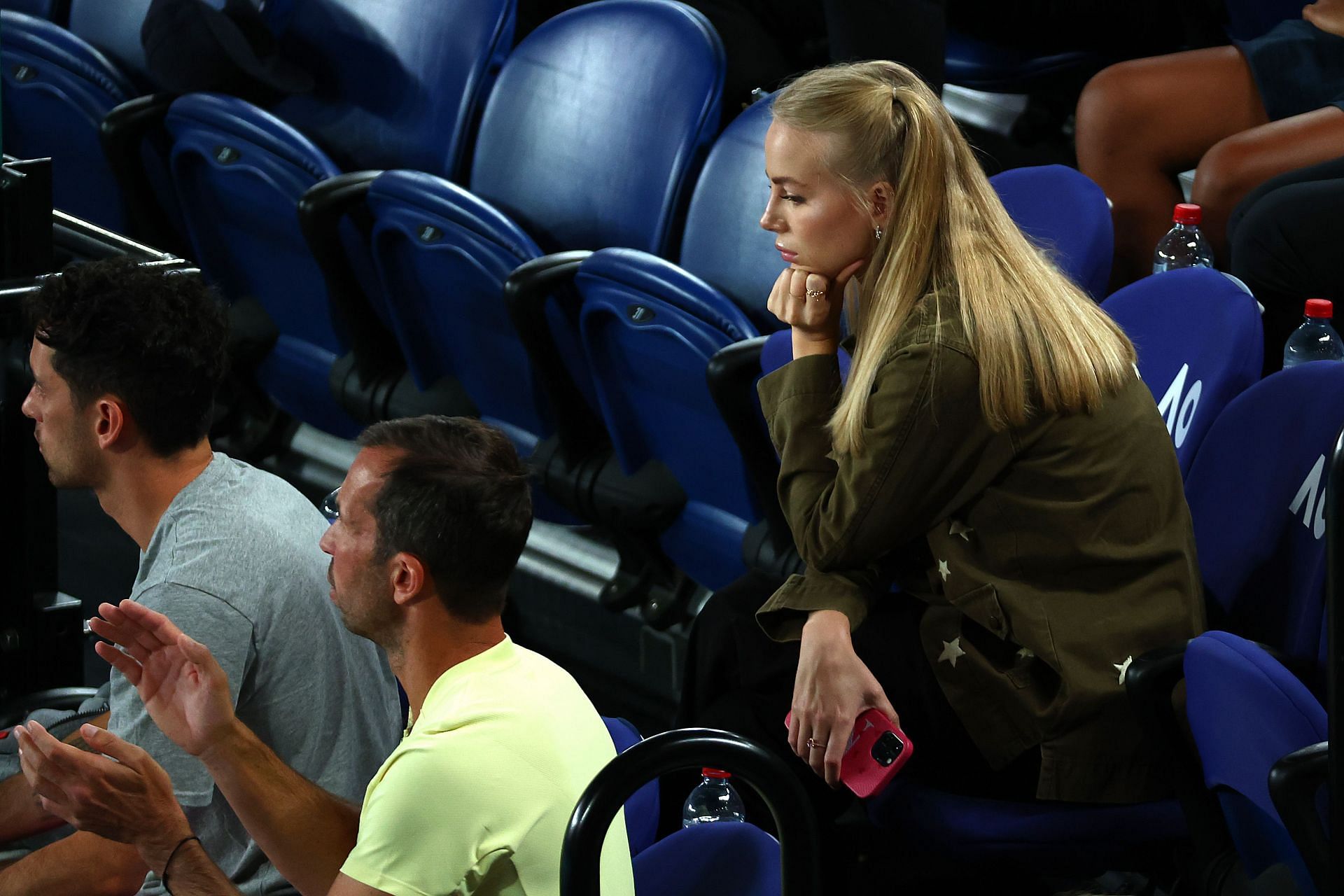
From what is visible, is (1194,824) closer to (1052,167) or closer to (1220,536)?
(1220,536)

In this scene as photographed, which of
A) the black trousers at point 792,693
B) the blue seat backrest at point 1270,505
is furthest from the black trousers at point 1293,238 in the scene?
the black trousers at point 792,693

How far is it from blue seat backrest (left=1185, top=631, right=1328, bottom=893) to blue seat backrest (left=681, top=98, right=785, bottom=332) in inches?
49.9

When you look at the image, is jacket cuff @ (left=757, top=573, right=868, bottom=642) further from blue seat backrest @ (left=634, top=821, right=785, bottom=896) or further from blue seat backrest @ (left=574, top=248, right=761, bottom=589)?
blue seat backrest @ (left=574, top=248, right=761, bottom=589)

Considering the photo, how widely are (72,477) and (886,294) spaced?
86 centimetres

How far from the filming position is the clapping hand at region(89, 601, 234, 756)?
1.39 meters

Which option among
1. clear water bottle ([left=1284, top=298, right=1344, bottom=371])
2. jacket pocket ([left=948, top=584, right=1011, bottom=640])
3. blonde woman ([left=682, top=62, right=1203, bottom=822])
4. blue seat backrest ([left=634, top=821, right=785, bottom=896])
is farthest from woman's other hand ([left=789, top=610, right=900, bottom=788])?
clear water bottle ([left=1284, top=298, right=1344, bottom=371])

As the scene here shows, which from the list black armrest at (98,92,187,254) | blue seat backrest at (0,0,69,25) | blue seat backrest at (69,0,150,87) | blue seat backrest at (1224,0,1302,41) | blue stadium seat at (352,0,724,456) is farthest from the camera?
blue seat backrest at (0,0,69,25)

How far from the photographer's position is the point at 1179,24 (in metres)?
2.86

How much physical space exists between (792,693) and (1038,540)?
36 cm

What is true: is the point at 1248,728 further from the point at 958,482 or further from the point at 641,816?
the point at 641,816

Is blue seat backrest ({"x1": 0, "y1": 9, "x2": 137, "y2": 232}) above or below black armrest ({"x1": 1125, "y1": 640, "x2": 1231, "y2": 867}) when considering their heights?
below

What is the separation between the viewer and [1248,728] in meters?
1.41

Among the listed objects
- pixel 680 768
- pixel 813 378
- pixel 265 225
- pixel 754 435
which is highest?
pixel 680 768

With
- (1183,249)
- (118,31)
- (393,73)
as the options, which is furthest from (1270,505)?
(118,31)
